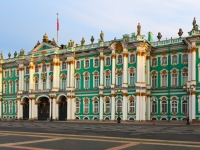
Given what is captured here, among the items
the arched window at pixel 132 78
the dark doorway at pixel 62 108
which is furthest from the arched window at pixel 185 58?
the dark doorway at pixel 62 108

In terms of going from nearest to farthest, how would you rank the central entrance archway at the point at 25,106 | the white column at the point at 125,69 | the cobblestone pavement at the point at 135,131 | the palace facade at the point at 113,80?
the cobblestone pavement at the point at 135,131 → the palace facade at the point at 113,80 → the white column at the point at 125,69 → the central entrance archway at the point at 25,106

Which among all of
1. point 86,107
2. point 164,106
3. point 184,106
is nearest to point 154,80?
point 164,106

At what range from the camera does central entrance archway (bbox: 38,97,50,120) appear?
7238cm

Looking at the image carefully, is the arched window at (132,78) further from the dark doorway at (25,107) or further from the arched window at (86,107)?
the dark doorway at (25,107)

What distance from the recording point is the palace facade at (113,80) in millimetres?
57031

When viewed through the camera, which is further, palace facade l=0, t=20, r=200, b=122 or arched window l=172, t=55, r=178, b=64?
arched window l=172, t=55, r=178, b=64

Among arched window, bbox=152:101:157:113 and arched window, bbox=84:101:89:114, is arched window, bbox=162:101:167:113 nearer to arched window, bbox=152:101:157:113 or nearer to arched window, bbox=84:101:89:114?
arched window, bbox=152:101:157:113

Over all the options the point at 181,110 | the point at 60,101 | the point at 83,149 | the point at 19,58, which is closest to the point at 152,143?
the point at 83,149

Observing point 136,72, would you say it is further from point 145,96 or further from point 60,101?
point 60,101

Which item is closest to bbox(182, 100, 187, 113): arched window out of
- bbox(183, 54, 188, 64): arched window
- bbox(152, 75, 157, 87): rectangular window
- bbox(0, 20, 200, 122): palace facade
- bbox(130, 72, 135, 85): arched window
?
bbox(0, 20, 200, 122): palace facade

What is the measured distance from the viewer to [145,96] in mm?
58875

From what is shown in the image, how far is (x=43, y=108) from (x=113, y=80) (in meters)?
19.9

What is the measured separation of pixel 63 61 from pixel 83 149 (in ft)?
179

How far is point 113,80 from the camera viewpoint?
203ft
